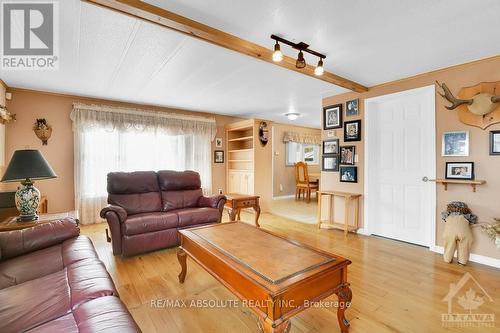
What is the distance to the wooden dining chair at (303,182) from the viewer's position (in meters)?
6.56

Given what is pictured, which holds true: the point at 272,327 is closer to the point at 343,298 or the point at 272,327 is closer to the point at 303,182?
the point at 343,298

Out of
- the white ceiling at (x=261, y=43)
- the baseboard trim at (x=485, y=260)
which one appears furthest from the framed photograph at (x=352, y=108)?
the baseboard trim at (x=485, y=260)

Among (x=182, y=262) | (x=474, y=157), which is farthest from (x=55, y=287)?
(x=474, y=157)

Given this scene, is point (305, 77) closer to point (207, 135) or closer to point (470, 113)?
point (470, 113)

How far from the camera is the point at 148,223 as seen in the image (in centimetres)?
290

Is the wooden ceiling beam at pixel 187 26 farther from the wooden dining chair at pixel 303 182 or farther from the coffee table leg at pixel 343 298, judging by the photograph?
the wooden dining chair at pixel 303 182

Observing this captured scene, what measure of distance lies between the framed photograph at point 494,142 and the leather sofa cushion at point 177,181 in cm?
382

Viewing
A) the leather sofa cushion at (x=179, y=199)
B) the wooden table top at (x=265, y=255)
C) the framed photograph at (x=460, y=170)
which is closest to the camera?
the wooden table top at (x=265, y=255)

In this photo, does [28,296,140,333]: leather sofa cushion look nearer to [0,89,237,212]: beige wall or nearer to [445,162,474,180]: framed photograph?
[445,162,474,180]: framed photograph

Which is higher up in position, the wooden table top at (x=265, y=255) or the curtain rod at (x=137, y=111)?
the curtain rod at (x=137, y=111)

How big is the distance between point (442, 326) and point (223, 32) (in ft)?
9.45

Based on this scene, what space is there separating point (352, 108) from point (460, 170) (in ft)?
5.41


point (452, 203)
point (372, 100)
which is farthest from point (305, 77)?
point (452, 203)

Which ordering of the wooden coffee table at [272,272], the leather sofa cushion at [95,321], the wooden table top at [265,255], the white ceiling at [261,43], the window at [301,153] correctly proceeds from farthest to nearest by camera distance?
the window at [301,153]
the white ceiling at [261,43]
the wooden table top at [265,255]
the wooden coffee table at [272,272]
the leather sofa cushion at [95,321]
